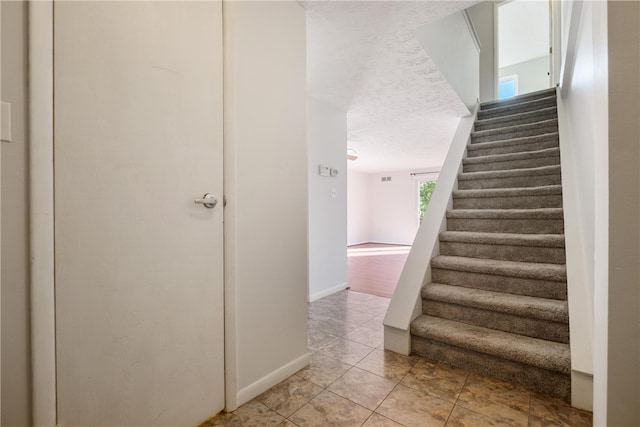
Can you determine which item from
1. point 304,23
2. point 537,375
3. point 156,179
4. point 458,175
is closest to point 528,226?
point 458,175

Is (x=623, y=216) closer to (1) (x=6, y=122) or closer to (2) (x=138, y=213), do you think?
(2) (x=138, y=213)

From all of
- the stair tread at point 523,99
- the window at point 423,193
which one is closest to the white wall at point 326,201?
the stair tread at point 523,99

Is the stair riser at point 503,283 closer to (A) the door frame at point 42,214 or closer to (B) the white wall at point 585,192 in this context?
(B) the white wall at point 585,192

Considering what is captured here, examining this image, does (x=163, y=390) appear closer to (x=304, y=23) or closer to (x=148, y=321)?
(x=148, y=321)

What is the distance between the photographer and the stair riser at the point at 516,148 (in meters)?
2.96

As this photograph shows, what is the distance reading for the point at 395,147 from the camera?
5.38 metres

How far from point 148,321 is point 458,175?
3.03 metres

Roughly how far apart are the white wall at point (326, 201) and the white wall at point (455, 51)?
49.7 inches

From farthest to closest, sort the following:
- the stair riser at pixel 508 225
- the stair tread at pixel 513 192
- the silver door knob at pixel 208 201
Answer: the stair tread at pixel 513 192, the stair riser at pixel 508 225, the silver door knob at pixel 208 201

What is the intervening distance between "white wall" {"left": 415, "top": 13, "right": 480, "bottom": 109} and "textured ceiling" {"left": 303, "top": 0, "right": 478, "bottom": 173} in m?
0.10

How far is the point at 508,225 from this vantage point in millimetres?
2348

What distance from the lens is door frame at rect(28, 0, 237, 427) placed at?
2.65 feet

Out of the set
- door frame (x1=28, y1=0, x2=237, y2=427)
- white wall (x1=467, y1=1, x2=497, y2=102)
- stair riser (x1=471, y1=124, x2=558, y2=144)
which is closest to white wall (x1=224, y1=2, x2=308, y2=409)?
door frame (x1=28, y1=0, x2=237, y2=427)

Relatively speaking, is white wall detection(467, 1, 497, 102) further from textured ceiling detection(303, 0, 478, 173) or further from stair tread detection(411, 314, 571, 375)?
stair tread detection(411, 314, 571, 375)
